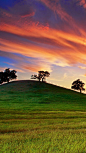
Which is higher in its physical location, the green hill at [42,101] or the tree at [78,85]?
the tree at [78,85]

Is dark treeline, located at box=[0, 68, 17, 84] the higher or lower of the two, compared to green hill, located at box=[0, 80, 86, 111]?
higher

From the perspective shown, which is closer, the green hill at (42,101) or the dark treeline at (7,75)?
the green hill at (42,101)

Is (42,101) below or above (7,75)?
below

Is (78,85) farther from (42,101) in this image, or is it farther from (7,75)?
(42,101)

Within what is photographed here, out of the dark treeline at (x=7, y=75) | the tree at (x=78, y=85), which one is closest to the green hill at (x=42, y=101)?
Answer: the tree at (x=78, y=85)

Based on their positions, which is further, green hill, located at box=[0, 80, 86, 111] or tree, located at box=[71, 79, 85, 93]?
tree, located at box=[71, 79, 85, 93]

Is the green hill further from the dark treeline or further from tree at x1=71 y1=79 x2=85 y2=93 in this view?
the dark treeline

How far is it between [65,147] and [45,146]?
0.85 m

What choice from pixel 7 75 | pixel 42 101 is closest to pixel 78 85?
pixel 7 75

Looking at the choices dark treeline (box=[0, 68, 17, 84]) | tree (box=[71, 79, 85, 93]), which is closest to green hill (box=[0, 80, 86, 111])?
tree (box=[71, 79, 85, 93])

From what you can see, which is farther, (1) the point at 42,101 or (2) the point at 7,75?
(2) the point at 7,75

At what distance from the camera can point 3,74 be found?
93688mm

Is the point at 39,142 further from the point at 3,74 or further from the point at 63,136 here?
the point at 3,74

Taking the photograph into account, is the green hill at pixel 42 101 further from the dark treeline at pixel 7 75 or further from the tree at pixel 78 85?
the dark treeline at pixel 7 75
